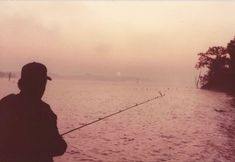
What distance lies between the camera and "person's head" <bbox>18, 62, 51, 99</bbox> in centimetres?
405

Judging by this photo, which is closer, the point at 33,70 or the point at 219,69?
the point at 33,70

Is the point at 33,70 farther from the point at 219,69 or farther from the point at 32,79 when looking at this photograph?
the point at 219,69

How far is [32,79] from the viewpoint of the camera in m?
4.06

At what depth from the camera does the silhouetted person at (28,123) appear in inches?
158

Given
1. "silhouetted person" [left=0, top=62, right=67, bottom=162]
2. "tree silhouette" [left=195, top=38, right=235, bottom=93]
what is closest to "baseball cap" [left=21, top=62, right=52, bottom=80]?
"silhouetted person" [left=0, top=62, right=67, bottom=162]

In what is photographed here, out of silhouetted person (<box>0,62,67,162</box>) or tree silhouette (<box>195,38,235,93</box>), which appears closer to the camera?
silhouetted person (<box>0,62,67,162</box>)

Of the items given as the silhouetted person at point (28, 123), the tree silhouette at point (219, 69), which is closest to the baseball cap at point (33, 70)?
the silhouetted person at point (28, 123)

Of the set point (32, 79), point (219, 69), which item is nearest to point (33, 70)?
point (32, 79)

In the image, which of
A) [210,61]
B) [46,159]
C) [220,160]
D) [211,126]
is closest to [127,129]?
[211,126]

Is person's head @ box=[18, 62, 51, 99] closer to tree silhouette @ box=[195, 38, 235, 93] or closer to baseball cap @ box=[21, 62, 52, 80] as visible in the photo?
baseball cap @ box=[21, 62, 52, 80]

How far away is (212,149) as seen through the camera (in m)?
22.8

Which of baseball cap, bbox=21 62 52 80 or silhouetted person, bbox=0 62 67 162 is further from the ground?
baseball cap, bbox=21 62 52 80

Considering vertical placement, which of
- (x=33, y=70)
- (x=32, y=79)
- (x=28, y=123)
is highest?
(x=33, y=70)

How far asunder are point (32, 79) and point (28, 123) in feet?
1.62
